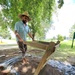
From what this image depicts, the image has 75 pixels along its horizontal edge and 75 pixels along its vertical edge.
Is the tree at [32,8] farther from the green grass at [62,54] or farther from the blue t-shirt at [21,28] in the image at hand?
the blue t-shirt at [21,28]

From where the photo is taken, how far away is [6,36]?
65750 millimetres

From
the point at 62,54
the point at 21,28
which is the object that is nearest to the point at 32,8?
the point at 62,54

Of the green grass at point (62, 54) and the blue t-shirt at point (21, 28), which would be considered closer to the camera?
the blue t-shirt at point (21, 28)

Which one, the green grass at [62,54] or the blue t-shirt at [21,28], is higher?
the blue t-shirt at [21,28]

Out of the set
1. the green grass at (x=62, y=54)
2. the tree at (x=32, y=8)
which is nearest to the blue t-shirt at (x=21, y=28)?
the green grass at (x=62, y=54)

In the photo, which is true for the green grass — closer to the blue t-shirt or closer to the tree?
the blue t-shirt

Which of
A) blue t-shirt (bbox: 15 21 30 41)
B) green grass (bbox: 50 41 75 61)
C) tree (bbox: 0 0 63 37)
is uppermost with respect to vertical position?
tree (bbox: 0 0 63 37)

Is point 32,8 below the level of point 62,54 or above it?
above

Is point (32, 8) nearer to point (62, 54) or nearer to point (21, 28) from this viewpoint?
point (62, 54)

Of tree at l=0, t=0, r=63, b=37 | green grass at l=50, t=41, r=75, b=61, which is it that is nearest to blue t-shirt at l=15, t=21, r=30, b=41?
green grass at l=50, t=41, r=75, b=61

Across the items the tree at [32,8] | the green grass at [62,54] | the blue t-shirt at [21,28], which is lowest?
the green grass at [62,54]

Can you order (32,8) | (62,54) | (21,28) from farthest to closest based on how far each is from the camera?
(32,8) → (62,54) → (21,28)

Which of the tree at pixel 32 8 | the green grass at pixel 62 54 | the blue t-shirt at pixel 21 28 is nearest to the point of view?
the blue t-shirt at pixel 21 28

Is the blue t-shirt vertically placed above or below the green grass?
above
